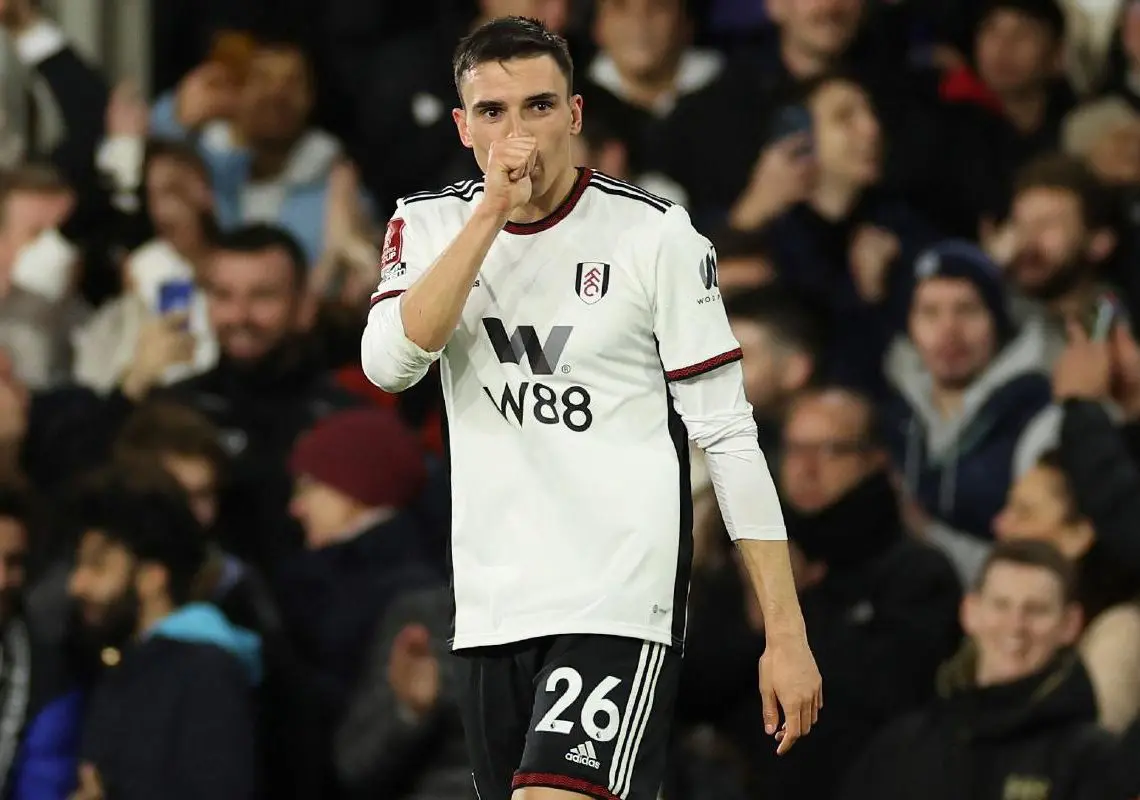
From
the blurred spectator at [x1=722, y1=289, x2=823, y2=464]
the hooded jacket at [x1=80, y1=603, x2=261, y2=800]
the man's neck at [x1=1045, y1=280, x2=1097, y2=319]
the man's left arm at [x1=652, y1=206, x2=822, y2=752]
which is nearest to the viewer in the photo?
the man's left arm at [x1=652, y1=206, x2=822, y2=752]

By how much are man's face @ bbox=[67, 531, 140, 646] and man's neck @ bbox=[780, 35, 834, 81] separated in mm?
3653

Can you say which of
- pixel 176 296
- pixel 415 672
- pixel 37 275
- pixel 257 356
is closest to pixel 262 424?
pixel 257 356

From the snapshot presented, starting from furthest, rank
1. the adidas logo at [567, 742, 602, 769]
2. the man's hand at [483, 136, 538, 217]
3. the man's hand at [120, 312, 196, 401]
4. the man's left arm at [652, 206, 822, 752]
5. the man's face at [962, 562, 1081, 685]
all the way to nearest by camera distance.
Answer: the man's hand at [120, 312, 196, 401] < the man's face at [962, 562, 1081, 685] < the man's left arm at [652, 206, 822, 752] < the adidas logo at [567, 742, 602, 769] < the man's hand at [483, 136, 538, 217]

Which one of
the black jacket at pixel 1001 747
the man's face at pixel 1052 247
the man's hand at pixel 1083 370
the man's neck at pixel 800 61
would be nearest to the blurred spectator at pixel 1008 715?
the black jacket at pixel 1001 747

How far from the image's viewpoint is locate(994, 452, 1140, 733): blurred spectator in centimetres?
664

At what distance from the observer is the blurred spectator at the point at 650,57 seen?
30.7ft

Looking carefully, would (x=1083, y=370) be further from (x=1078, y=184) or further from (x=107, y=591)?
(x=107, y=591)

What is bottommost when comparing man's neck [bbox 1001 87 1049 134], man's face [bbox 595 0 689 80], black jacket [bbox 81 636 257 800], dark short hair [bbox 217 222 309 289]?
black jacket [bbox 81 636 257 800]

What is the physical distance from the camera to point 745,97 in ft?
30.3

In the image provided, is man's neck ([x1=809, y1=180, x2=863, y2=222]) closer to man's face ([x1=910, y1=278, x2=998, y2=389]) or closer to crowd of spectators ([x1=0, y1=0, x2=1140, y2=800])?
crowd of spectators ([x1=0, y1=0, x2=1140, y2=800])

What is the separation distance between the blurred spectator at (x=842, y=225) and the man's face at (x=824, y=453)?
3.15 feet

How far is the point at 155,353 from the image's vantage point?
892cm

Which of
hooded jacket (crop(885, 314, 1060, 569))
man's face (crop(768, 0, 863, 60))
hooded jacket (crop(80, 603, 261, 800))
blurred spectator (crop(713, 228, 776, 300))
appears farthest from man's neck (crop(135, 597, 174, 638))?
man's face (crop(768, 0, 863, 60))

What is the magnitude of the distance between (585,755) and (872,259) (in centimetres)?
456
